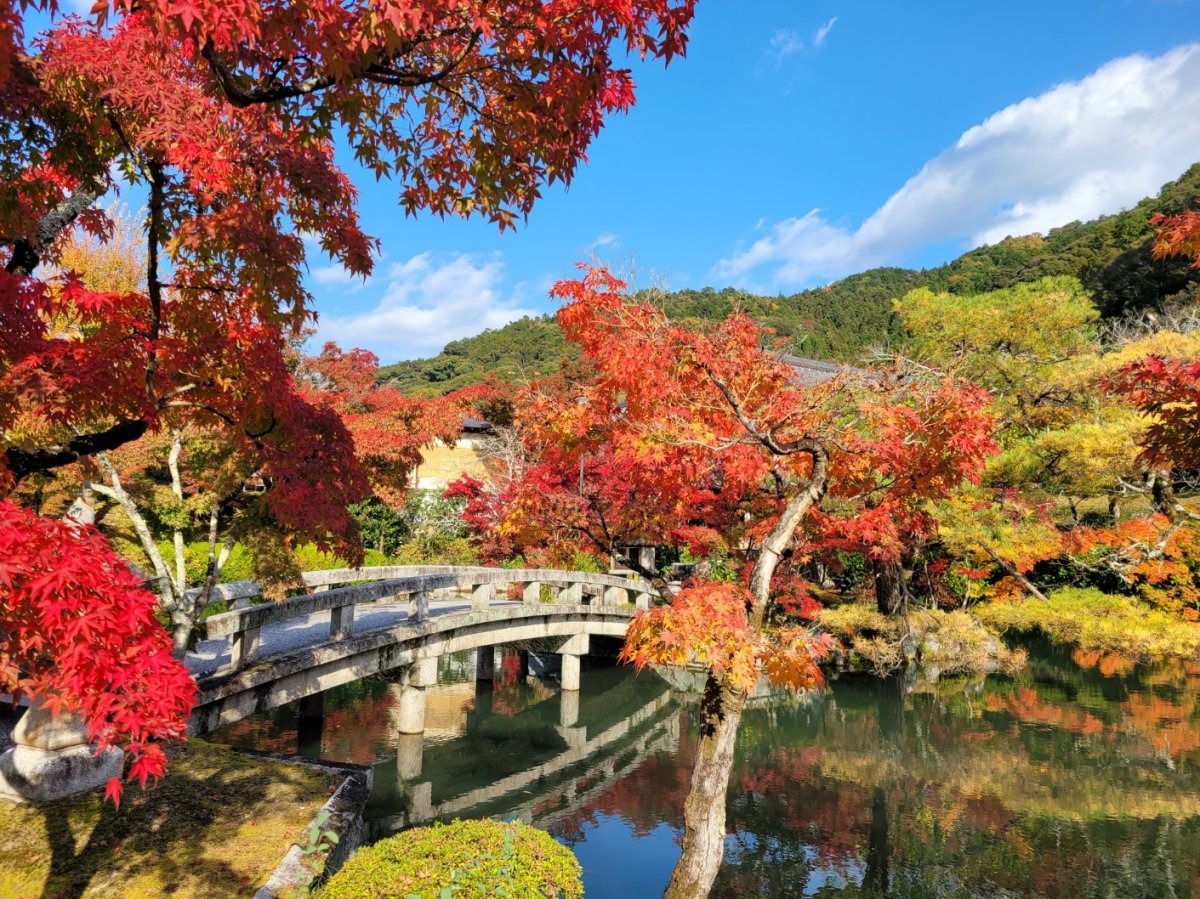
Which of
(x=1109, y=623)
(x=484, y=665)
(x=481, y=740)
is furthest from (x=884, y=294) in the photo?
(x=481, y=740)

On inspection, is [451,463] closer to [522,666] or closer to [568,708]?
[522,666]

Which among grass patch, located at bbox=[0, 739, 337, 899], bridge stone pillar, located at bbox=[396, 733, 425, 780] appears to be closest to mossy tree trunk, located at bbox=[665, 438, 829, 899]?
grass patch, located at bbox=[0, 739, 337, 899]

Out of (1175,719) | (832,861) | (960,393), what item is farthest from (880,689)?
(960,393)

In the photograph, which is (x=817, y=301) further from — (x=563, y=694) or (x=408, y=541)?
(x=563, y=694)

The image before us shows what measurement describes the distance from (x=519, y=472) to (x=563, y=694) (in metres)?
9.99

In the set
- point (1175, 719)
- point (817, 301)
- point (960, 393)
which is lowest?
point (1175, 719)

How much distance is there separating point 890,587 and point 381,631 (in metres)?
10.9

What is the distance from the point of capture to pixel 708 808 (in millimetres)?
5582

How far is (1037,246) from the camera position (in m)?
48.6

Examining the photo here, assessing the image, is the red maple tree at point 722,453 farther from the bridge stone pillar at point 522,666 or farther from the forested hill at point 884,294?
the forested hill at point 884,294

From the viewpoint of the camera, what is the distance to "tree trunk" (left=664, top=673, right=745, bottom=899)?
5.54 meters

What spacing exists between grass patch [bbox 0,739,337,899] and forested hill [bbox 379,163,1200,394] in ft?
70.5

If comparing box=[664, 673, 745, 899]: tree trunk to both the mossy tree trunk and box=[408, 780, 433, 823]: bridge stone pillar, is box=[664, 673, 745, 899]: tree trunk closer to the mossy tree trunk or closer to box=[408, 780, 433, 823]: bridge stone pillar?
the mossy tree trunk

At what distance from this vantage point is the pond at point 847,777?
7.50 meters
